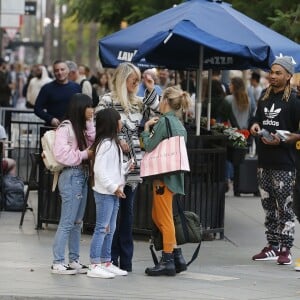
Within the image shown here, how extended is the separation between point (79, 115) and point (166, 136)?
837 millimetres

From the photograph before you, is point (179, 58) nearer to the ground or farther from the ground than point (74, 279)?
farther from the ground

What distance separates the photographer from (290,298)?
30.6 ft

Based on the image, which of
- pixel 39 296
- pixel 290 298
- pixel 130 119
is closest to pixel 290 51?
pixel 130 119

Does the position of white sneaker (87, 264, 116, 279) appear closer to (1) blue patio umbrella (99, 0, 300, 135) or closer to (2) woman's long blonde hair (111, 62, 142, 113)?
(2) woman's long blonde hair (111, 62, 142, 113)

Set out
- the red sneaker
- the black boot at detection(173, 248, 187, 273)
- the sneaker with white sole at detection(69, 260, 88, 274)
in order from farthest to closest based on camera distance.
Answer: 1. the red sneaker
2. the black boot at detection(173, 248, 187, 273)
3. the sneaker with white sole at detection(69, 260, 88, 274)

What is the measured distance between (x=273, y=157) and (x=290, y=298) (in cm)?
210

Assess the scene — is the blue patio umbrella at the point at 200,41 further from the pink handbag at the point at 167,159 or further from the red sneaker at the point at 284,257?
the red sneaker at the point at 284,257

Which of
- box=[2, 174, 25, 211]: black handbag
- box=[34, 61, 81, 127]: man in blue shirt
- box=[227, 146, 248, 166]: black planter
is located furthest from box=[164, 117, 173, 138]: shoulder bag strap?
box=[227, 146, 248, 166]: black planter

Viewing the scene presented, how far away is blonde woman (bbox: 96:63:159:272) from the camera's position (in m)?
10.1

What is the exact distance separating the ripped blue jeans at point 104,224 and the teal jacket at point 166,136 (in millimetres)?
533

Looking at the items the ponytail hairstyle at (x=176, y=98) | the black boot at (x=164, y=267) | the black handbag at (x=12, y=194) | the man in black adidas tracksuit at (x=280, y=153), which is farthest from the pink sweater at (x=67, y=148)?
the black handbag at (x=12, y=194)

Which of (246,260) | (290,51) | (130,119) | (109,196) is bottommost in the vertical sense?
(246,260)

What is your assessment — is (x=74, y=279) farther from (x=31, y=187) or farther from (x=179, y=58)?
(x=179, y=58)

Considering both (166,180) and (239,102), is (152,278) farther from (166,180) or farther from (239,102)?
(239,102)
